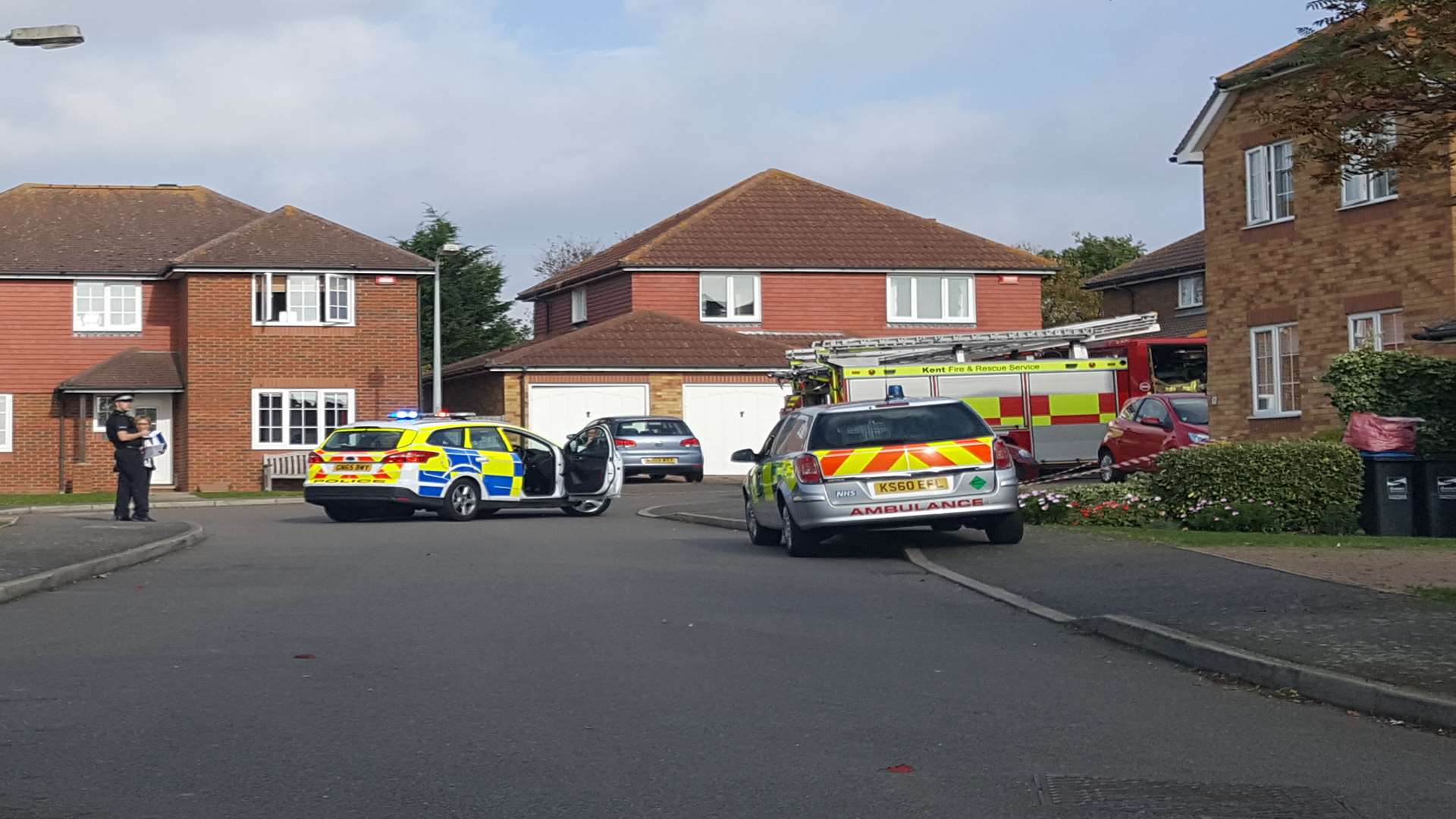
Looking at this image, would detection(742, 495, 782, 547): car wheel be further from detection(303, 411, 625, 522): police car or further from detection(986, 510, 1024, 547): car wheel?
detection(303, 411, 625, 522): police car

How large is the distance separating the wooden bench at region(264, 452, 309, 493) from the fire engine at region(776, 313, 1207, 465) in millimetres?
14966

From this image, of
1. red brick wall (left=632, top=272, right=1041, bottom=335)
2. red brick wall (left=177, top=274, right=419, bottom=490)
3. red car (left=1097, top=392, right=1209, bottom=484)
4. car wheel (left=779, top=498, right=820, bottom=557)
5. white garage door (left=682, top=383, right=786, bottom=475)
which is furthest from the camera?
red brick wall (left=632, top=272, right=1041, bottom=335)

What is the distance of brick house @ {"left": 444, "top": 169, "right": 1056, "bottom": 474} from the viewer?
41.5m

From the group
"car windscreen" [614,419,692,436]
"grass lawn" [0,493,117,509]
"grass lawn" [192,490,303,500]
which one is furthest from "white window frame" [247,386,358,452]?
"car windscreen" [614,419,692,436]

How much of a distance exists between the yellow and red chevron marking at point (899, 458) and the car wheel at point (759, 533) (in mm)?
2214

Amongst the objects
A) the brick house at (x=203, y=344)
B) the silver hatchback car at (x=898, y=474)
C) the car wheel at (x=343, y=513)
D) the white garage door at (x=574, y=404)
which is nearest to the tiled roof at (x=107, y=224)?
the brick house at (x=203, y=344)

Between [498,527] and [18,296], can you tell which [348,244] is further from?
[498,527]

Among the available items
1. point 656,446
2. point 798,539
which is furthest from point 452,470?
point 656,446

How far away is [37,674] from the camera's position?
29.7ft

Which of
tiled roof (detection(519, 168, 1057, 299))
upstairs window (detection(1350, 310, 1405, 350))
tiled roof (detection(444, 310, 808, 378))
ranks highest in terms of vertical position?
tiled roof (detection(519, 168, 1057, 299))

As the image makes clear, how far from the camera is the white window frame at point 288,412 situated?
130 feet

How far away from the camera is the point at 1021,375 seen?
2753 centimetres

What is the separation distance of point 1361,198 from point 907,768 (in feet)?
66.8

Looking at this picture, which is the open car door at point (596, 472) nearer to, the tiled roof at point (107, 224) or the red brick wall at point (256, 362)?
the red brick wall at point (256, 362)
